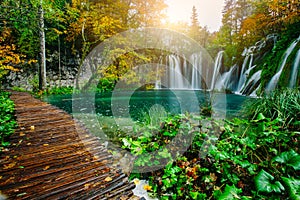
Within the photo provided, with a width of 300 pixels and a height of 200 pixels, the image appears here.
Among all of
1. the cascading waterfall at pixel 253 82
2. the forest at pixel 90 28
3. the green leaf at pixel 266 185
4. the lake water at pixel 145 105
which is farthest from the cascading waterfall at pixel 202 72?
the green leaf at pixel 266 185

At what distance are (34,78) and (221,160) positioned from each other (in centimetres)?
1445

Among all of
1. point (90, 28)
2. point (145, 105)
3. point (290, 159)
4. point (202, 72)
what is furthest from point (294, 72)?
point (202, 72)

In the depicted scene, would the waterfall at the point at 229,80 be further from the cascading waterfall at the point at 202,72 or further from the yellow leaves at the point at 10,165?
the yellow leaves at the point at 10,165

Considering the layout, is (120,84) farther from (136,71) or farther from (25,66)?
(25,66)

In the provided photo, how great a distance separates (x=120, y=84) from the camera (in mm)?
A: 15555

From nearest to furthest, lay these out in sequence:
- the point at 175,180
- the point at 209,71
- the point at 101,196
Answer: the point at 101,196
the point at 175,180
the point at 209,71

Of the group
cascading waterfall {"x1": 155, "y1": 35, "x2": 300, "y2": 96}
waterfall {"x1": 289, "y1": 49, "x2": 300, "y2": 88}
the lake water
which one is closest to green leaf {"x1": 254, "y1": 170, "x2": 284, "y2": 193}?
the lake water

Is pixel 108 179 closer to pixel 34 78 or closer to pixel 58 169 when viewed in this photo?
pixel 58 169

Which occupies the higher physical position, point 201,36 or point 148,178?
point 201,36

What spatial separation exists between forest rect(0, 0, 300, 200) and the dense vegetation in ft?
0.04

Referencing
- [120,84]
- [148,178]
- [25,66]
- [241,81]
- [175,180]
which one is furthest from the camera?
[120,84]

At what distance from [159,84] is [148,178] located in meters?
17.6

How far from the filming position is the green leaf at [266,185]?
1278mm

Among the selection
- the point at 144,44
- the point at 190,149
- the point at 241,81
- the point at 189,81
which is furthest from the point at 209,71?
the point at 190,149
